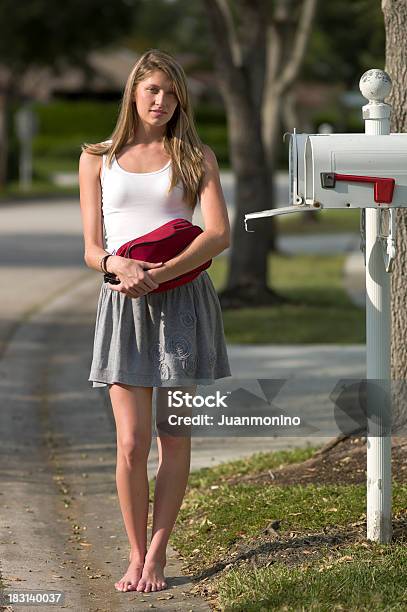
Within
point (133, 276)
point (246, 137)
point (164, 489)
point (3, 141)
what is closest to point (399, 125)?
point (133, 276)

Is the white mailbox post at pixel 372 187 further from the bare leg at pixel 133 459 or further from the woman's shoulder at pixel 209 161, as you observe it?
the bare leg at pixel 133 459

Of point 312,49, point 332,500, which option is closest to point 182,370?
point 332,500

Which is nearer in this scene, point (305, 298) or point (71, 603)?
point (71, 603)

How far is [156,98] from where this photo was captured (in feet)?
14.4

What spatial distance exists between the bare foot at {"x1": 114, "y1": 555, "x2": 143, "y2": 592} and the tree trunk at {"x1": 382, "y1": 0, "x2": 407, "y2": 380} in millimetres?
1684

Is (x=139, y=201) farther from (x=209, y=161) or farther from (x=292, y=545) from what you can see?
(x=292, y=545)

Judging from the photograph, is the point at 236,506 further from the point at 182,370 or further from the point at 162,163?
the point at 162,163

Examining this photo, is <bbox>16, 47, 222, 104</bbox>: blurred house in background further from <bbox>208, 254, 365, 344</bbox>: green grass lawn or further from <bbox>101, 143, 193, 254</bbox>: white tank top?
<bbox>101, 143, 193, 254</bbox>: white tank top

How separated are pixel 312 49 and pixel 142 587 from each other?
29908mm

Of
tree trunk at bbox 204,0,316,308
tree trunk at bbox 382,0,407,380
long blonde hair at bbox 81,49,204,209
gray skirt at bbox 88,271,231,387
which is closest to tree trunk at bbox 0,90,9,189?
tree trunk at bbox 204,0,316,308

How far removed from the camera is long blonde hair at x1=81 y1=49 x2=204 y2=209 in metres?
4.38

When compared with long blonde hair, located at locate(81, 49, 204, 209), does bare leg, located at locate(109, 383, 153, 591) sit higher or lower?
lower

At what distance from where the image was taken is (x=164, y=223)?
172 inches

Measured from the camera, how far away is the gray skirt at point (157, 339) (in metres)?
4.36
